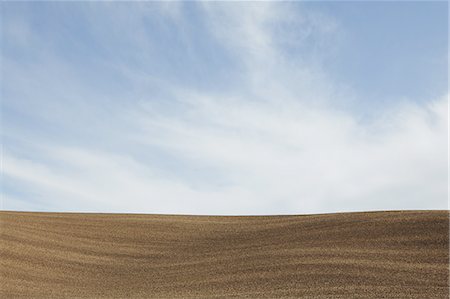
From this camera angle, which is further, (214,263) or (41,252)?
(41,252)

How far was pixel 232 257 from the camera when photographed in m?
11.4

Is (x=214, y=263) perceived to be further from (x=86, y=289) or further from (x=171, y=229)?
(x=171, y=229)

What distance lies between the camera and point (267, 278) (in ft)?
32.0

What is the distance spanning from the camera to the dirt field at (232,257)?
9.41 metres

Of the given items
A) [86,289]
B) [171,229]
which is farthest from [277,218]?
[86,289]

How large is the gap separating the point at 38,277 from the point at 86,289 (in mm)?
1293

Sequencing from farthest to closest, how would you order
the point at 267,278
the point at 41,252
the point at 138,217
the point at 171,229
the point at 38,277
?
the point at 138,217 < the point at 171,229 < the point at 41,252 < the point at 38,277 < the point at 267,278

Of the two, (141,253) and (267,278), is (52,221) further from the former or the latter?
(267,278)

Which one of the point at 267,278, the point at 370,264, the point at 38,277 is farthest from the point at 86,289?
the point at 370,264

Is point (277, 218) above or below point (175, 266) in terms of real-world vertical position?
above

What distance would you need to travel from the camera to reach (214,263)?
1117 cm

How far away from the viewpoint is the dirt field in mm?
9406

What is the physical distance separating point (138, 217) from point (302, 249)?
20.6 ft

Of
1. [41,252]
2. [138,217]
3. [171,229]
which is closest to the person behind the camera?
[41,252]
